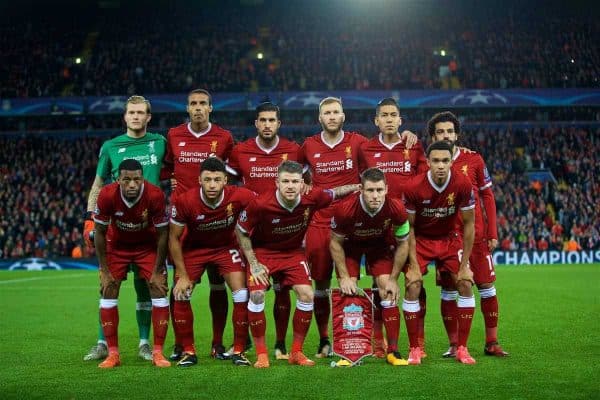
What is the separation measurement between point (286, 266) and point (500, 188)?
78.2 feet

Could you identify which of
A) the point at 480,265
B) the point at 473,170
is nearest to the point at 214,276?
the point at 480,265

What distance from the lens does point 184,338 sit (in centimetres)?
759

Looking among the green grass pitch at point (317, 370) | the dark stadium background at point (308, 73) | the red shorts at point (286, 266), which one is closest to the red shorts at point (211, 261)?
the red shorts at point (286, 266)

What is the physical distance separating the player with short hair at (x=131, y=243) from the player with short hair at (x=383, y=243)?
1676 mm

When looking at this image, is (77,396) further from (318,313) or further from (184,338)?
(318,313)

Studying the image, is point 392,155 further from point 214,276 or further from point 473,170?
point 214,276

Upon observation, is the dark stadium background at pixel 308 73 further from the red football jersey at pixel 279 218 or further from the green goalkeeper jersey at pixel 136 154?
the red football jersey at pixel 279 218

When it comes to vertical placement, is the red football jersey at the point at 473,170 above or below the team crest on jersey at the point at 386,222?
above

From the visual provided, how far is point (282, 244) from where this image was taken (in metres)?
7.76

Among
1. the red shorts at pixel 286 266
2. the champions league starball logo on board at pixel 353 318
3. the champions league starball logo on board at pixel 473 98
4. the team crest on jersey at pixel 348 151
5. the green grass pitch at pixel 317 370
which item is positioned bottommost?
the green grass pitch at pixel 317 370

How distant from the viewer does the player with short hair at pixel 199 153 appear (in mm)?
8109

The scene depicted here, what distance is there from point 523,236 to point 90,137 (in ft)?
59.0

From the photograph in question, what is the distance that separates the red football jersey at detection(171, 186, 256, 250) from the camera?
754 cm

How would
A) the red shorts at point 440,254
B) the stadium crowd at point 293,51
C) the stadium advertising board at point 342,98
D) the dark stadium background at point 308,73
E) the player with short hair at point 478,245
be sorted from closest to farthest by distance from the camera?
the red shorts at point 440,254, the player with short hair at point 478,245, the dark stadium background at point 308,73, the stadium advertising board at point 342,98, the stadium crowd at point 293,51
